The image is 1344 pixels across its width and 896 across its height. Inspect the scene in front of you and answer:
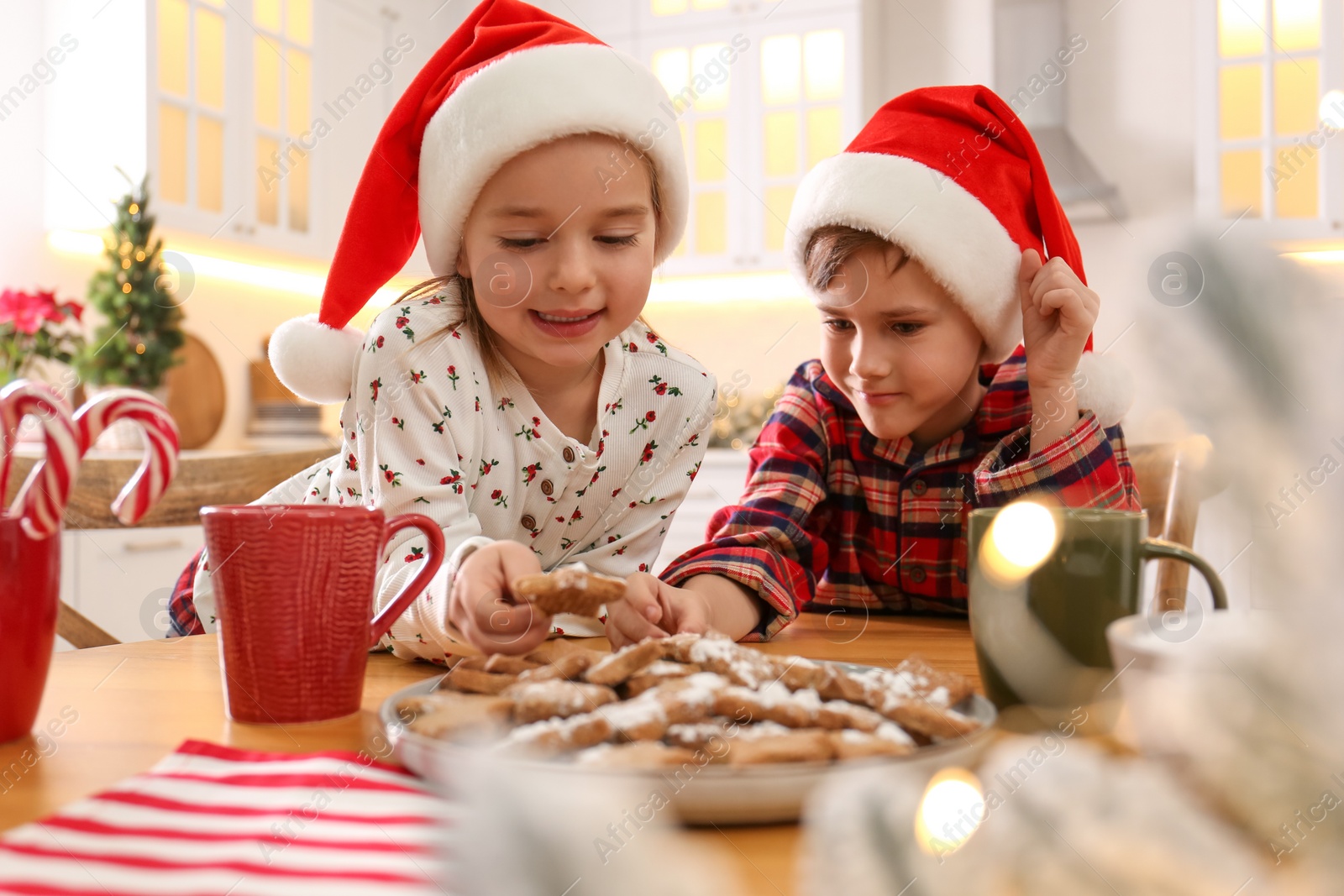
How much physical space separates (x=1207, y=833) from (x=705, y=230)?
3662 millimetres

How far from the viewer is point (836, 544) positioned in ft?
4.27

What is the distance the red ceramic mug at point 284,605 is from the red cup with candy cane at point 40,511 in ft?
0.19

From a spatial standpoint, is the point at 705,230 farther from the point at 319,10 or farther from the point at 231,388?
the point at 231,388

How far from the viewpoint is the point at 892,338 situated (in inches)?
A: 45.7

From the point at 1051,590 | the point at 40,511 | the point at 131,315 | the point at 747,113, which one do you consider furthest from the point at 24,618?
Result: the point at 747,113

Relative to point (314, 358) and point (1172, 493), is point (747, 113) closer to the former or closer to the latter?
point (314, 358)

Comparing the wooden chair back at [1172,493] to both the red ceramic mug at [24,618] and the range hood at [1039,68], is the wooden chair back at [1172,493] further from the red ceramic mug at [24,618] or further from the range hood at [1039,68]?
the range hood at [1039,68]

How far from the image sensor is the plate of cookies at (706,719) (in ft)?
1.26

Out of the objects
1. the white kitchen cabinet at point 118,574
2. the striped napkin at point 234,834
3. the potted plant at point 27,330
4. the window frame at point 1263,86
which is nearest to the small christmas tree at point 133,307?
the potted plant at point 27,330

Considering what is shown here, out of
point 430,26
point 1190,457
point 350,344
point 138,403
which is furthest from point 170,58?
point 1190,457

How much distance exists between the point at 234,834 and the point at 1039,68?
350cm

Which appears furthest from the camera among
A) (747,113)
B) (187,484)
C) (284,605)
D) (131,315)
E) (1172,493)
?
(747,113)

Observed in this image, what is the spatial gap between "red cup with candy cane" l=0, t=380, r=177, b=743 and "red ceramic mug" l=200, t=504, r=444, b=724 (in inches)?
2.3

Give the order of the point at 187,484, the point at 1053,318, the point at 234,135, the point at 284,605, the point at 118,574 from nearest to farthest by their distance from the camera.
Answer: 1. the point at 284,605
2. the point at 1053,318
3. the point at 187,484
4. the point at 118,574
5. the point at 234,135
